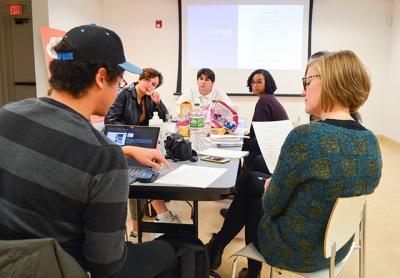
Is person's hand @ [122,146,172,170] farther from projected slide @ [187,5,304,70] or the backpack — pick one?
projected slide @ [187,5,304,70]

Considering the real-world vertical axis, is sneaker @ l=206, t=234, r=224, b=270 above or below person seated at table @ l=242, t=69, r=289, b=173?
below

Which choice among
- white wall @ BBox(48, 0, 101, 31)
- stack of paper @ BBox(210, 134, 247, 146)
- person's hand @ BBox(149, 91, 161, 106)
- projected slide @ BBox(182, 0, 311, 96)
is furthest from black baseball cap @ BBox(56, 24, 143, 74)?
projected slide @ BBox(182, 0, 311, 96)

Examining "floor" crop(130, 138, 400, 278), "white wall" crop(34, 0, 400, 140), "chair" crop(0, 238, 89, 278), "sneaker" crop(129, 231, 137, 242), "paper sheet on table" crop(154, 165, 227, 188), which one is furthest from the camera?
"white wall" crop(34, 0, 400, 140)

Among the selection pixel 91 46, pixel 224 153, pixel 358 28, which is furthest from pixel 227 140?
pixel 358 28

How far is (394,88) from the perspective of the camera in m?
5.92

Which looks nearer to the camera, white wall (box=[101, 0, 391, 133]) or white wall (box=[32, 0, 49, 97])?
white wall (box=[32, 0, 49, 97])

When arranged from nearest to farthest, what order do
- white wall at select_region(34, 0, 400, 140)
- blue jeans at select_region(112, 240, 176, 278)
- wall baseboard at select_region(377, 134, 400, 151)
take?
blue jeans at select_region(112, 240, 176, 278) < wall baseboard at select_region(377, 134, 400, 151) < white wall at select_region(34, 0, 400, 140)

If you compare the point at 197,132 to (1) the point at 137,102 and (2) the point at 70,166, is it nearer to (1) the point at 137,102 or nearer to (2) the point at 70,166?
(1) the point at 137,102

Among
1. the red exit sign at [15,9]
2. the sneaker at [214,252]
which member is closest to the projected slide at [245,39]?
the red exit sign at [15,9]

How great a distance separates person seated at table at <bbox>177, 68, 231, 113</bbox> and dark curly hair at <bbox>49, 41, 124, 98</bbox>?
304 cm

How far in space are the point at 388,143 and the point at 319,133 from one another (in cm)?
544

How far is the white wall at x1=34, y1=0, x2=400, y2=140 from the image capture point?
604cm

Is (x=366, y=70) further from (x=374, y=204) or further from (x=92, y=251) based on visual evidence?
(x=374, y=204)

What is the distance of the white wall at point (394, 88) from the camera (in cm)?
576
